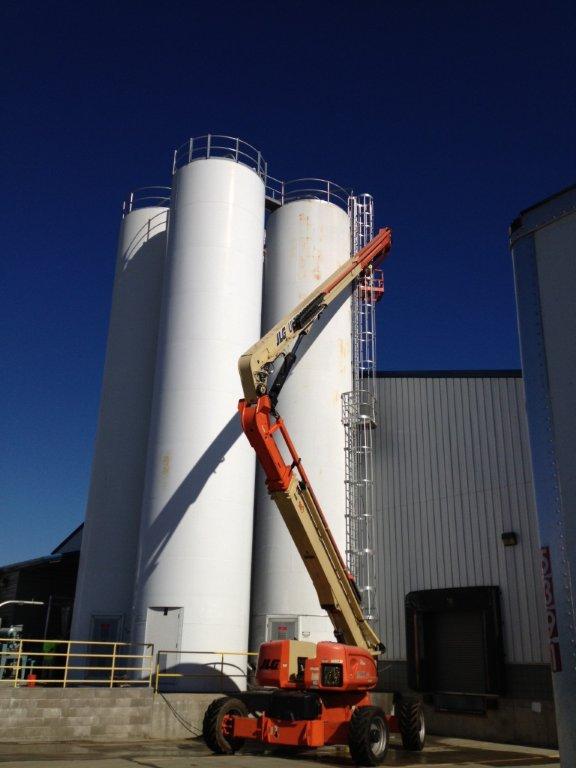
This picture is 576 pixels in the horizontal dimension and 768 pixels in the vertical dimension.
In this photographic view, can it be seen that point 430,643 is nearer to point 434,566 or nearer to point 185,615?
point 434,566

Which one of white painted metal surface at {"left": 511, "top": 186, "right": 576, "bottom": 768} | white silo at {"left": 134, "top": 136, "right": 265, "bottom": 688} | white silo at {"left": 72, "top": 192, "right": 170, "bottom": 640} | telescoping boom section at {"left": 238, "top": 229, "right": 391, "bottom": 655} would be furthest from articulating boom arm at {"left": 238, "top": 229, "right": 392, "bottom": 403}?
white painted metal surface at {"left": 511, "top": 186, "right": 576, "bottom": 768}

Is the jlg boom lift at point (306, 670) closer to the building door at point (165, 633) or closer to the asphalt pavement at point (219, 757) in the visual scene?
the asphalt pavement at point (219, 757)

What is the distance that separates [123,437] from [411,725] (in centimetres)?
1361

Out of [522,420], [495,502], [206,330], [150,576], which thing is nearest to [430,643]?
[495,502]

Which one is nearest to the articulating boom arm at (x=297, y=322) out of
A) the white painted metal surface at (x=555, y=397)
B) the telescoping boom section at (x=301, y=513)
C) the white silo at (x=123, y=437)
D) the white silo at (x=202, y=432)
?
the telescoping boom section at (x=301, y=513)

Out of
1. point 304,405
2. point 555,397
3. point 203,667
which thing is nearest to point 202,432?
point 304,405

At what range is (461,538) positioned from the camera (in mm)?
21688

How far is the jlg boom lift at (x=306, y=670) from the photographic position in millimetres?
14625

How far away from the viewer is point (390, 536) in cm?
2359

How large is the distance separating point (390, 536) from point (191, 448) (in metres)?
7.17

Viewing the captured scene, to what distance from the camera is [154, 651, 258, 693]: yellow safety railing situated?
20125 mm

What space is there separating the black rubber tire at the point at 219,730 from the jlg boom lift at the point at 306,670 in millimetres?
20

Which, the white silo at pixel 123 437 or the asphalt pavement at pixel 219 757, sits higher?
the white silo at pixel 123 437

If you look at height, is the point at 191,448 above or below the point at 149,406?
below
